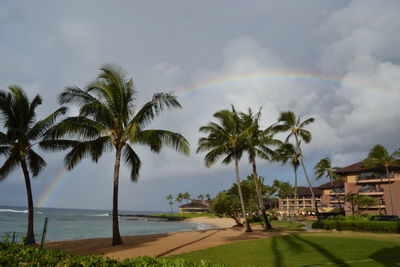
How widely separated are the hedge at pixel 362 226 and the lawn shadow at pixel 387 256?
34.1 ft

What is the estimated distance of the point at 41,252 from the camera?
22.0ft

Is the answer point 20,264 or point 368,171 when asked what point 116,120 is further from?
point 368,171

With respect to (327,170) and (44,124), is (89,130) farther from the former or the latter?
(327,170)

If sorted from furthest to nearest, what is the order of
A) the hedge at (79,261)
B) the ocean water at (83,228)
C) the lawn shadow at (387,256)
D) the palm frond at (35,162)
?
1. the ocean water at (83,228)
2. the palm frond at (35,162)
3. the lawn shadow at (387,256)
4. the hedge at (79,261)

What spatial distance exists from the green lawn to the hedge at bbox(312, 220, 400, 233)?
30.5 feet

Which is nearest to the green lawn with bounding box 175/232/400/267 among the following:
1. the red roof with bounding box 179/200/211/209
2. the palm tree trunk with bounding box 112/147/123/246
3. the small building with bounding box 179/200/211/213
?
the palm tree trunk with bounding box 112/147/123/246

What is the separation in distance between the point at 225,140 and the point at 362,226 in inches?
536

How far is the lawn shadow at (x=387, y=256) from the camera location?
9633 mm

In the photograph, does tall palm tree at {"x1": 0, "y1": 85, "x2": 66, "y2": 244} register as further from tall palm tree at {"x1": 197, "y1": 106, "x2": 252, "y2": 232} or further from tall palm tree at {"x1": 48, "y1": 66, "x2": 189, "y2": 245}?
tall palm tree at {"x1": 197, "y1": 106, "x2": 252, "y2": 232}

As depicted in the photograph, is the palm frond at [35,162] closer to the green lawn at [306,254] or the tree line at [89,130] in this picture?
the tree line at [89,130]

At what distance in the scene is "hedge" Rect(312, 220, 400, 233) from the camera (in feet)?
68.4

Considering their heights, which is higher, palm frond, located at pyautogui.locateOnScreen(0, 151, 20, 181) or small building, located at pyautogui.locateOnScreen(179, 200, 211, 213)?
palm frond, located at pyautogui.locateOnScreen(0, 151, 20, 181)

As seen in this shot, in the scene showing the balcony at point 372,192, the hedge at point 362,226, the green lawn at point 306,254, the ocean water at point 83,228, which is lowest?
the ocean water at point 83,228

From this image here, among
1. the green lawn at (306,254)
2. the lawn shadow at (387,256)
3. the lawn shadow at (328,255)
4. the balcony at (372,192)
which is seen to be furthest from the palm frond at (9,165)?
the balcony at (372,192)
